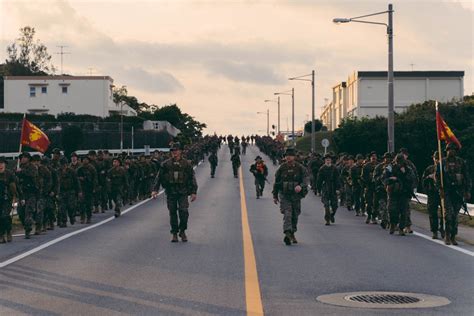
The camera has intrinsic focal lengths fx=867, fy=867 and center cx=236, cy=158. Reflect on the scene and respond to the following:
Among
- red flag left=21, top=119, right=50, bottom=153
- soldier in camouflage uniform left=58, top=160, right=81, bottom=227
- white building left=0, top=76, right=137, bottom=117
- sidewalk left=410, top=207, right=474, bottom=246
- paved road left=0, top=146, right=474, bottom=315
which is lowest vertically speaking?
sidewalk left=410, top=207, right=474, bottom=246

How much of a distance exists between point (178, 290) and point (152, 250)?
15.0 ft

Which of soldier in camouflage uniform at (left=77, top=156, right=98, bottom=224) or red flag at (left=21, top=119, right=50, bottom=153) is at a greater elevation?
red flag at (left=21, top=119, right=50, bottom=153)

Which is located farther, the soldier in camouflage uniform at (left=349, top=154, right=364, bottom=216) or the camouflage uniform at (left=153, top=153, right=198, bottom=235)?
the soldier in camouflage uniform at (left=349, top=154, right=364, bottom=216)

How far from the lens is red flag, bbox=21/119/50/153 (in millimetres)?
23381

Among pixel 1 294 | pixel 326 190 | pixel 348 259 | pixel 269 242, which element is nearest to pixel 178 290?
pixel 1 294

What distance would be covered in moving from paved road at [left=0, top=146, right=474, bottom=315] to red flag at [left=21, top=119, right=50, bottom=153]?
468 centimetres

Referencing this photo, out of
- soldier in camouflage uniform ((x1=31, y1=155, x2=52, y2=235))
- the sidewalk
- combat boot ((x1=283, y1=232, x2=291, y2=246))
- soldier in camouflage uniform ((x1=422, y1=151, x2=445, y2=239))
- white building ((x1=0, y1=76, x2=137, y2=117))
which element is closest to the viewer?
combat boot ((x1=283, y1=232, x2=291, y2=246))

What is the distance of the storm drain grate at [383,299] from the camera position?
9531 mm

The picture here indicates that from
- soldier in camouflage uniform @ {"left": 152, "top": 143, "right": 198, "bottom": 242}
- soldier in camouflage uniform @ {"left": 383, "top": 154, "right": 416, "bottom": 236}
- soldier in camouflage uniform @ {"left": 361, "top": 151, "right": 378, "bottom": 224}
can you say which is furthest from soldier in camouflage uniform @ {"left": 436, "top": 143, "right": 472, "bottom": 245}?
soldier in camouflage uniform @ {"left": 361, "top": 151, "right": 378, "bottom": 224}

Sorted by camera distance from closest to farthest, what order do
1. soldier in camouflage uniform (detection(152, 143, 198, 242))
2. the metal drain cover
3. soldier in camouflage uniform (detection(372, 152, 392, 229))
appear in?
1. the metal drain cover
2. soldier in camouflage uniform (detection(152, 143, 198, 242))
3. soldier in camouflage uniform (detection(372, 152, 392, 229))

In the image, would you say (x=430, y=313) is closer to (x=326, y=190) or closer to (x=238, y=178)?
(x=326, y=190)

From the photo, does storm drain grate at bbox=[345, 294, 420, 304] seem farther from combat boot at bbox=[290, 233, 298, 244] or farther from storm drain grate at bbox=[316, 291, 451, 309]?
combat boot at bbox=[290, 233, 298, 244]

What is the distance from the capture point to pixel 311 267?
1248 cm

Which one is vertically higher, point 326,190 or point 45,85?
point 45,85
